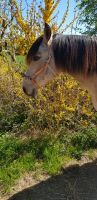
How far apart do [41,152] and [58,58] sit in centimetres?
161

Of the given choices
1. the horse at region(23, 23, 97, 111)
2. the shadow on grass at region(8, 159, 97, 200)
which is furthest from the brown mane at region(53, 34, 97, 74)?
the shadow on grass at region(8, 159, 97, 200)

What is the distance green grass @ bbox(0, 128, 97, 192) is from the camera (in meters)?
4.13

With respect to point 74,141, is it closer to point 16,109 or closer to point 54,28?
point 16,109

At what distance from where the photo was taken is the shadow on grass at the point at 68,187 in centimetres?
371

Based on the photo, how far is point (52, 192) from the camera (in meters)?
3.82

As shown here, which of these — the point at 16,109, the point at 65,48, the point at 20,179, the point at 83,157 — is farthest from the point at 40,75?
the point at 16,109

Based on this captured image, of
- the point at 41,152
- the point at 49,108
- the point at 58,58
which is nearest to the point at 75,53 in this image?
the point at 58,58

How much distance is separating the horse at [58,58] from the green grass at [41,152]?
109 cm

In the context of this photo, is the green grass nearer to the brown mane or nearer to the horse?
the horse

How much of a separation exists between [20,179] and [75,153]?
1037 millimetres

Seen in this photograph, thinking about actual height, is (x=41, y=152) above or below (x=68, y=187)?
above

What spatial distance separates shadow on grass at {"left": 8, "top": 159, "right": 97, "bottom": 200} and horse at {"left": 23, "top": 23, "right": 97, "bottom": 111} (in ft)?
3.82

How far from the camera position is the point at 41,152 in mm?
4613

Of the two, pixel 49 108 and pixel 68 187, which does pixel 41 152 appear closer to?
pixel 49 108
